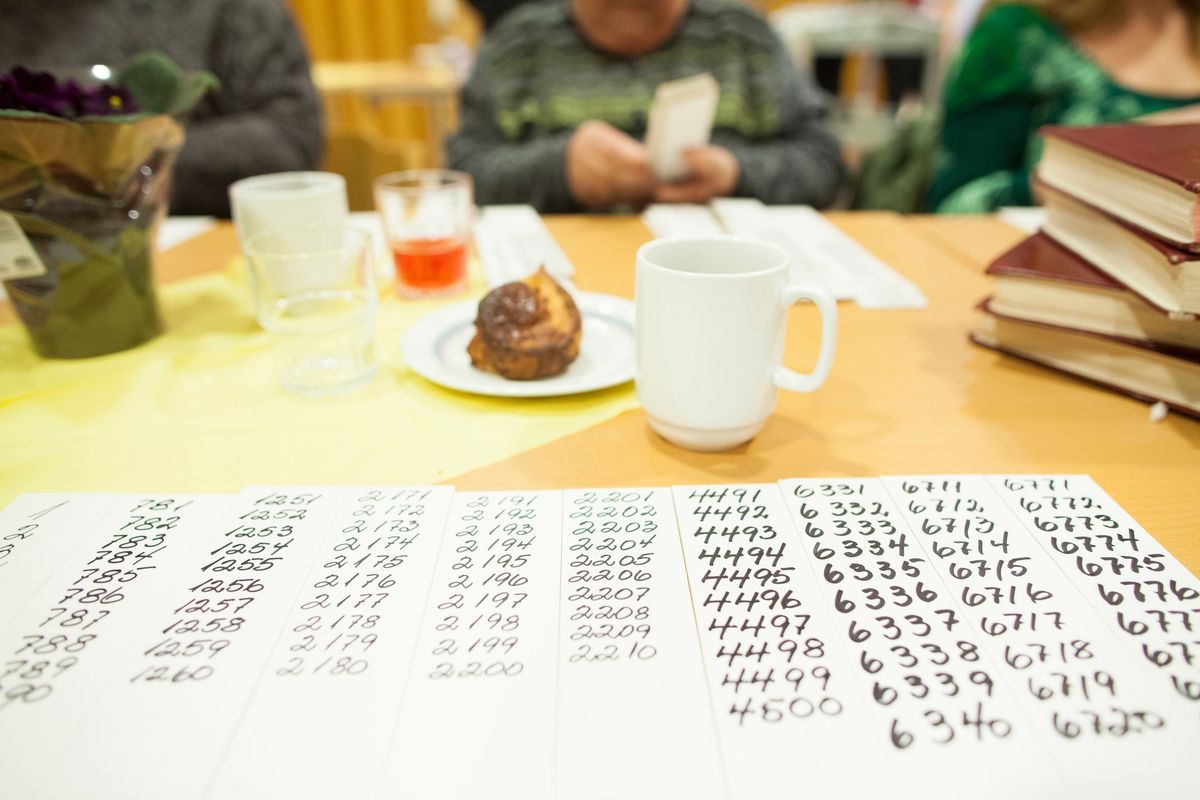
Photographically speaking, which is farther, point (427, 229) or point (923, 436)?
point (427, 229)

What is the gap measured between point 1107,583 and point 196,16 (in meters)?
1.71

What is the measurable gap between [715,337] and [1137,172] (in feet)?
1.32

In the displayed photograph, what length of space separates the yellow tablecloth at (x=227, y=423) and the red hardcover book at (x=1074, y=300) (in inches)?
14.8

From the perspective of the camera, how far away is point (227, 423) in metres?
0.68

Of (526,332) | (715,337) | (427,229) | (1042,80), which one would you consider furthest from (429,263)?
(1042,80)

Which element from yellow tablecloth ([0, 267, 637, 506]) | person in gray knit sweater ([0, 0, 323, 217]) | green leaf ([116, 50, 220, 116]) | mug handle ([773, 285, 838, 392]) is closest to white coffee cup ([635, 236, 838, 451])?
mug handle ([773, 285, 838, 392])

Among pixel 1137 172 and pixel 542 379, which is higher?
pixel 1137 172

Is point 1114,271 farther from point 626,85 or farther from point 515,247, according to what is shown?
point 626,85

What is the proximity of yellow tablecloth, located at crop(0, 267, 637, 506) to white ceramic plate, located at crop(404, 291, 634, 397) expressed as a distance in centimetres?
2

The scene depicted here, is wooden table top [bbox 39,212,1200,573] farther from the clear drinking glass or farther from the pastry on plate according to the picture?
the clear drinking glass

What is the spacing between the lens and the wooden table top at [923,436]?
594mm

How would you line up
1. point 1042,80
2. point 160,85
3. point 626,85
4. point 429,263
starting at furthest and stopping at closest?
point 626,85 → point 1042,80 → point 429,263 → point 160,85

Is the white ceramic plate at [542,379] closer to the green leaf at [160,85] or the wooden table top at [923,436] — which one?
the wooden table top at [923,436]

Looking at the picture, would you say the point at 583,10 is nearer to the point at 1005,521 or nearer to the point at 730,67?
the point at 730,67
